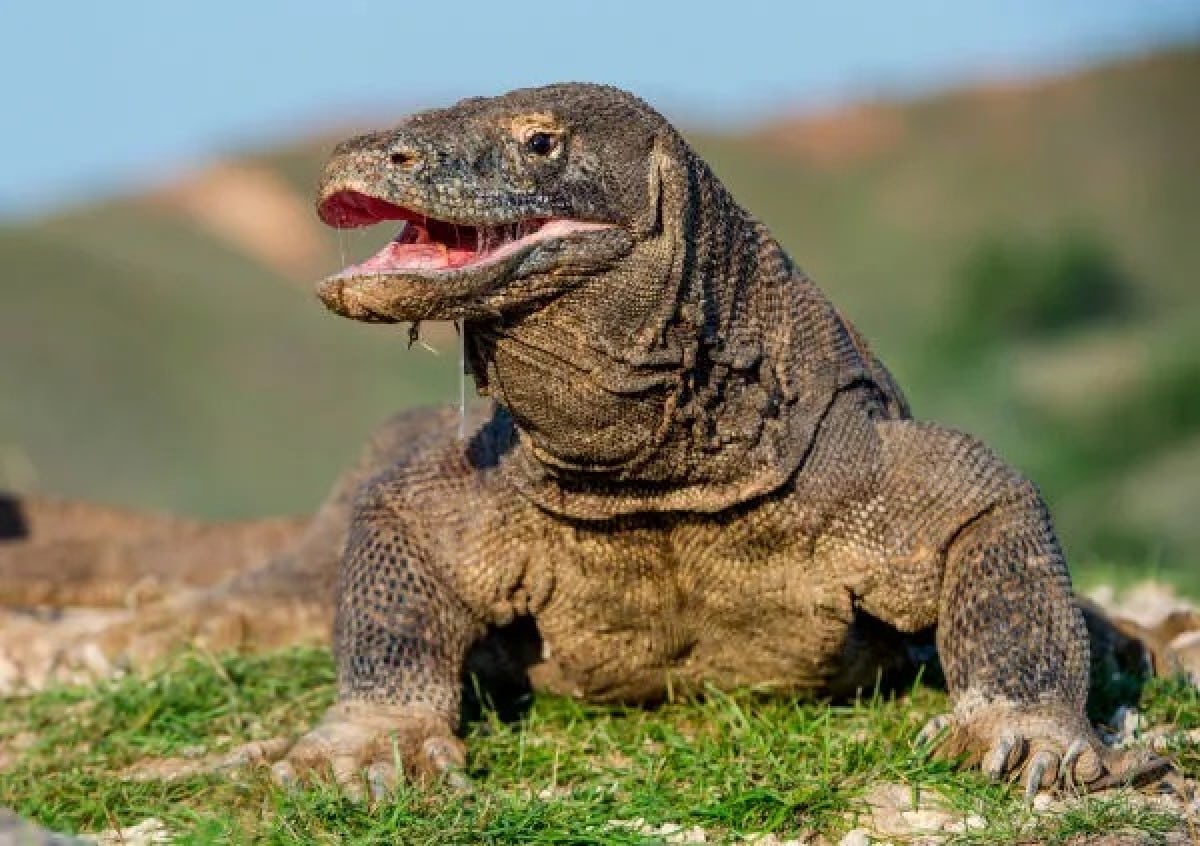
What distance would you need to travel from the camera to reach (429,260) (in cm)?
570

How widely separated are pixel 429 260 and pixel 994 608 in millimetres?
1938

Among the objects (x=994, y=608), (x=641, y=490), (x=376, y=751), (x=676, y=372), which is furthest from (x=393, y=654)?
(x=994, y=608)

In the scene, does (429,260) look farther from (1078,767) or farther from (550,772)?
(1078,767)

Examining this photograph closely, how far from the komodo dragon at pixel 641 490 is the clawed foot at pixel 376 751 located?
0.01 m

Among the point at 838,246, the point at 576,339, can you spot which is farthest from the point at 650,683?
the point at 838,246

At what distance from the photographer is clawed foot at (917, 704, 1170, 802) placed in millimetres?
5797

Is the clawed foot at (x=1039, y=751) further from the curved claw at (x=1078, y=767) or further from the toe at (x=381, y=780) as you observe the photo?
the toe at (x=381, y=780)

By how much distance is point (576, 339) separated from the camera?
5.86 meters

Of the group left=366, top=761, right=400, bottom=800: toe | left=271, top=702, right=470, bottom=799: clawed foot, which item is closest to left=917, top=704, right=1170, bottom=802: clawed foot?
left=271, top=702, right=470, bottom=799: clawed foot

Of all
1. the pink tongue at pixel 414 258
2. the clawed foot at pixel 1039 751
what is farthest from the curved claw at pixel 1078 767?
the pink tongue at pixel 414 258

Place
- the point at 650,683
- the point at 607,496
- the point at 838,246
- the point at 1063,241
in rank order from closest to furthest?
the point at 607,496 → the point at 650,683 → the point at 1063,241 → the point at 838,246

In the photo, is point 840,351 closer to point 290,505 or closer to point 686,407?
point 686,407

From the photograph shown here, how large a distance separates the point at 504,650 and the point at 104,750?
4.41 feet

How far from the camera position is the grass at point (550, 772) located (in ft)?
18.5
